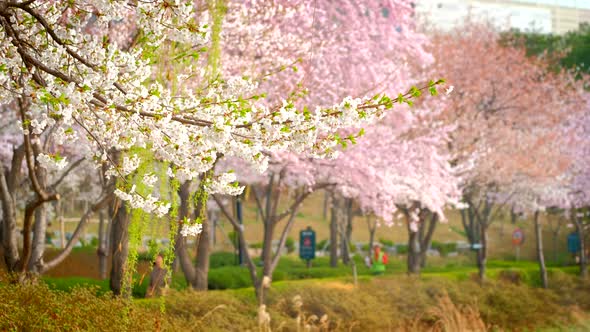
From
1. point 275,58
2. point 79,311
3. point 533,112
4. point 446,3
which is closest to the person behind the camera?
point 79,311

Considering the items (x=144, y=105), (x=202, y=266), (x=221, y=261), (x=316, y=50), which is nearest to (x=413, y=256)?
(x=221, y=261)

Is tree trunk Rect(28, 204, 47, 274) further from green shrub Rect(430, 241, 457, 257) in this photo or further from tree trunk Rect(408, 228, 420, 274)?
green shrub Rect(430, 241, 457, 257)

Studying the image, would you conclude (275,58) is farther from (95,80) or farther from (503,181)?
(503,181)

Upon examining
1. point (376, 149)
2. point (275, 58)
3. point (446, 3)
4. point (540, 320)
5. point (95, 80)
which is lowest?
point (540, 320)

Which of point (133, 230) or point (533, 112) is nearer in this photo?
point (133, 230)

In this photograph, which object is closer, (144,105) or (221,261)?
(144,105)

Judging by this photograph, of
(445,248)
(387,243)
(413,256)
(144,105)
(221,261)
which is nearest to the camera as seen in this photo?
(144,105)

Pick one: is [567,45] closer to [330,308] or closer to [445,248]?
[445,248]

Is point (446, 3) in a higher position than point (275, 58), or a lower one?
higher

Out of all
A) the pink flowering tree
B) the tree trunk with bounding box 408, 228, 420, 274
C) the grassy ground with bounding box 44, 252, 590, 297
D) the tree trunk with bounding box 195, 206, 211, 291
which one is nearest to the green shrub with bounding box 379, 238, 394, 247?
the grassy ground with bounding box 44, 252, 590, 297

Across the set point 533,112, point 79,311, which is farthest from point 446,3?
point 79,311

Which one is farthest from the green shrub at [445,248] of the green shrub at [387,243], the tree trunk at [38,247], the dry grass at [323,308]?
the tree trunk at [38,247]

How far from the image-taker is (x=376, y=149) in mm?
18219

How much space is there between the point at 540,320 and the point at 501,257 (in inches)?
891
